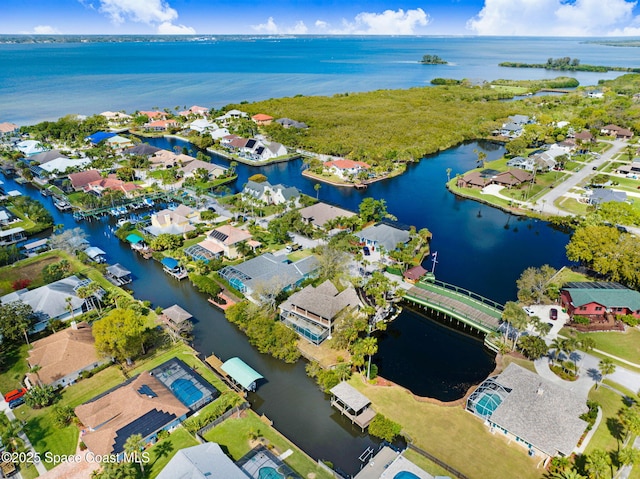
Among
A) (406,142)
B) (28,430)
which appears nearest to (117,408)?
(28,430)

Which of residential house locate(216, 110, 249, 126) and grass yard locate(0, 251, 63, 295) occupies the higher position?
residential house locate(216, 110, 249, 126)

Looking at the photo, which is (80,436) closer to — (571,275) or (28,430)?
(28,430)

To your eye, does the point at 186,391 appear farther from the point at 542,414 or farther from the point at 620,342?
the point at 620,342

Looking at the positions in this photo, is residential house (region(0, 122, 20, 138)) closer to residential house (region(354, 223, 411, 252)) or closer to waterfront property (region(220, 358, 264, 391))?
residential house (region(354, 223, 411, 252))

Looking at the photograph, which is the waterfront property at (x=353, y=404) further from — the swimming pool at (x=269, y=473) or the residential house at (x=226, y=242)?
the residential house at (x=226, y=242)

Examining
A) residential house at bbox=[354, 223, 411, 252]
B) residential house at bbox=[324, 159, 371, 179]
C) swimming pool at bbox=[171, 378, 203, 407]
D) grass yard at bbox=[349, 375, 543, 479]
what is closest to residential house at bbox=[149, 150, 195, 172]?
residential house at bbox=[324, 159, 371, 179]

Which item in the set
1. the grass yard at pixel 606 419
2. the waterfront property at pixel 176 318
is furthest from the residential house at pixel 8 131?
the grass yard at pixel 606 419

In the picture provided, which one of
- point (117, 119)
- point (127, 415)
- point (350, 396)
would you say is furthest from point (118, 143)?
point (350, 396)
